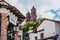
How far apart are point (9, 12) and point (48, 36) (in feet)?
92.7

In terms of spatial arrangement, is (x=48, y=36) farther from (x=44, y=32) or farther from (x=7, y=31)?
(x=7, y=31)

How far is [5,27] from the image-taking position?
1838 centimetres

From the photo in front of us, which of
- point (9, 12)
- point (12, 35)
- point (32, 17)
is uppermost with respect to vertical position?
point (9, 12)

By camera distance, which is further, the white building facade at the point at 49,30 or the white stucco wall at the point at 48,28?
the white stucco wall at the point at 48,28

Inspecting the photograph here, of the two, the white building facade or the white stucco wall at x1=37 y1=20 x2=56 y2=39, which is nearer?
the white building facade

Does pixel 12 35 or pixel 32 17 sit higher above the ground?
pixel 12 35

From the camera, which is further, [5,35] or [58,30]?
[58,30]

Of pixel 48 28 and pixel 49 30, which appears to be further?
pixel 48 28

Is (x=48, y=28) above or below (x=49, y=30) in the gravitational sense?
above

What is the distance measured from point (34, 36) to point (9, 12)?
37.0 m

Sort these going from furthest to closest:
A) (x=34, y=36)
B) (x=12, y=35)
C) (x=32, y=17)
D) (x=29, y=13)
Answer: (x=29, y=13), (x=32, y=17), (x=34, y=36), (x=12, y=35)

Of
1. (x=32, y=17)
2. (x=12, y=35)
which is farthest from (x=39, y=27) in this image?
(x=32, y=17)

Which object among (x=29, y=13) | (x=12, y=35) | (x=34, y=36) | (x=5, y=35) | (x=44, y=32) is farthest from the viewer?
(x=29, y=13)

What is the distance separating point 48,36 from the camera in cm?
4622
